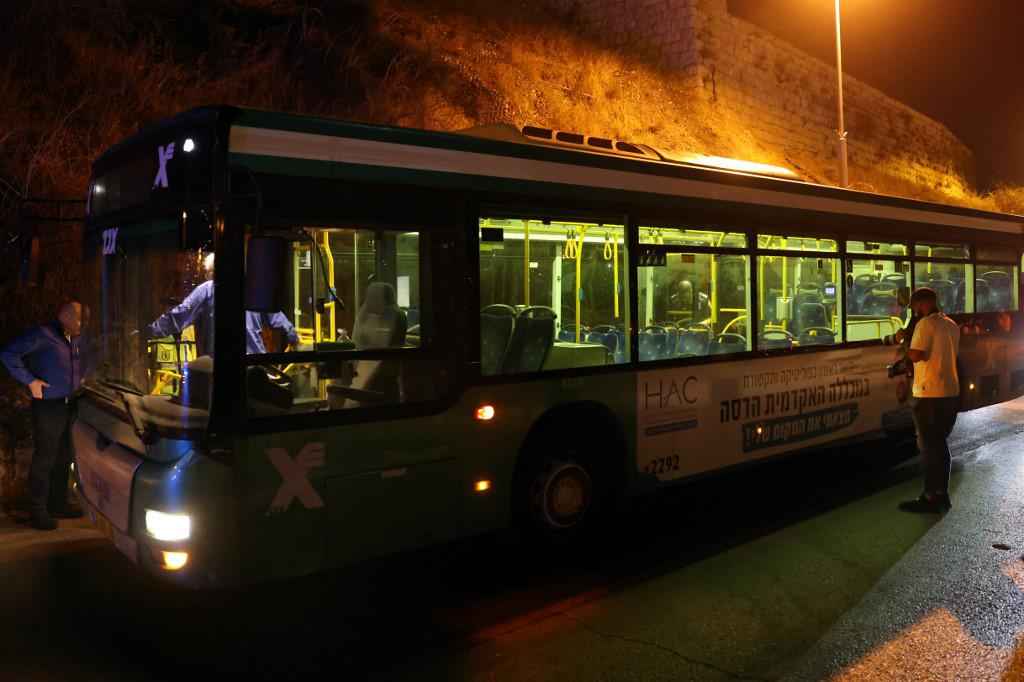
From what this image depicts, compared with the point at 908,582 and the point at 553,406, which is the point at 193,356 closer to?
the point at 553,406

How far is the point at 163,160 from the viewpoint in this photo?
4590 millimetres

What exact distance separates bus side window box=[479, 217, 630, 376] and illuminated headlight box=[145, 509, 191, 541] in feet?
6.64

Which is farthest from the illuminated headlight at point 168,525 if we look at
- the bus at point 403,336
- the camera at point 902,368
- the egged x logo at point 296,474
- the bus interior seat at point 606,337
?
the camera at point 902,368

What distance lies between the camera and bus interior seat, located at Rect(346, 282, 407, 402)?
4.86m

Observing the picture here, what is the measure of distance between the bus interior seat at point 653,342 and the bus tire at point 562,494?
0.90 meters

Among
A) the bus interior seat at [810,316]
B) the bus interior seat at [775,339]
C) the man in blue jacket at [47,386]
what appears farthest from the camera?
the bus interior seat at [810,316]

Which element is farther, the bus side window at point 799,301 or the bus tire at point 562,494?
the bus side window at point 799,301

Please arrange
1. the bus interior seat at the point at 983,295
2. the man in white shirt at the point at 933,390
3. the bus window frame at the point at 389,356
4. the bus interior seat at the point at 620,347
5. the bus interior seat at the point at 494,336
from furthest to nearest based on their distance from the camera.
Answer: the bus interior seat at the point at 983,295 → the man in white shirt at the point at 933,390 → the bus interior seat at the point at 620,347 → the bus interior seat at the point at 494,336 → the bus window frame at the point at 389,356

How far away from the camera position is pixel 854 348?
8.73 metres

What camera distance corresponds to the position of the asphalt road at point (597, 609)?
4328 mm

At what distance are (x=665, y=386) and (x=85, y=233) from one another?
14.0 feet

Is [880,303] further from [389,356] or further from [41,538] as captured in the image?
[41,538]

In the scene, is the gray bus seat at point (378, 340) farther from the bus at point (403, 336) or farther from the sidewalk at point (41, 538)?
the sidewalk at point (41, 538)

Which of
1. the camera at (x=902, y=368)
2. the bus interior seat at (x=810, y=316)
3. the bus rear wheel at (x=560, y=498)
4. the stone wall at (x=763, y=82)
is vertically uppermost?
the stone wall at (x=763, y=82)
